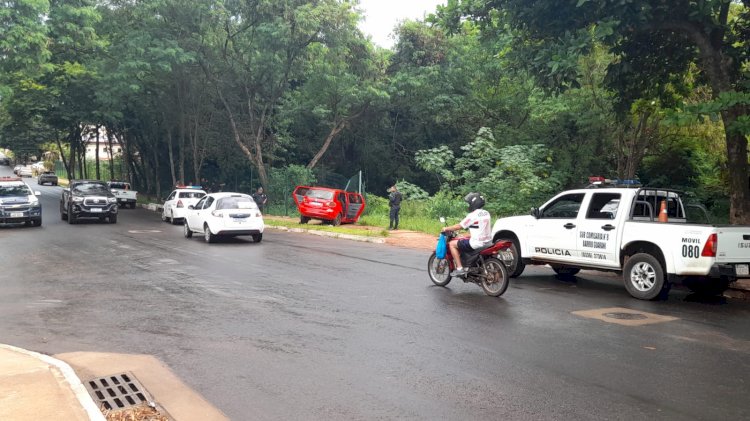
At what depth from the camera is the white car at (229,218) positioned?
1789cm

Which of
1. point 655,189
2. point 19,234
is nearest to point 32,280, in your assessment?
point 19,234

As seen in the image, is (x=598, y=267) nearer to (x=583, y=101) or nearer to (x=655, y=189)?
(x=655, y=189)

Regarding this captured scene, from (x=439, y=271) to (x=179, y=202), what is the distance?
1820 centimetres

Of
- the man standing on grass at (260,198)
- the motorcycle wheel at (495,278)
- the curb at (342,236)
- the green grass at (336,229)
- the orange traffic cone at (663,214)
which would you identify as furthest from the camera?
the man standing on grass at (260,198)

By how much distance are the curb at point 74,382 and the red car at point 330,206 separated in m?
17.9

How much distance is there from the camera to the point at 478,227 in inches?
392

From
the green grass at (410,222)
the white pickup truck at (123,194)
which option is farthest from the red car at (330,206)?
the white pickup truck at (123,194)

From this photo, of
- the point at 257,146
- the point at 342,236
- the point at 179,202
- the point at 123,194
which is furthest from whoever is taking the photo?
the point at 123,194

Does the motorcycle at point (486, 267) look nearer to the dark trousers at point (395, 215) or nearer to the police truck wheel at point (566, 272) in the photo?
the police truck wheel at point (566, 272)

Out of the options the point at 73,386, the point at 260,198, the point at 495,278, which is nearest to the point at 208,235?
the point at 495,278

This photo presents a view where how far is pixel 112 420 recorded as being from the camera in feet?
15.6

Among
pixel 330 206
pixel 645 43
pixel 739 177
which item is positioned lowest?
pixel 330 206

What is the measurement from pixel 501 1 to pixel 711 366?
32.1 feet

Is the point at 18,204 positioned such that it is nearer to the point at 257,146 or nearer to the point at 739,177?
the point at 257,146
